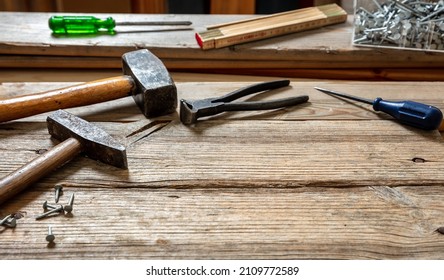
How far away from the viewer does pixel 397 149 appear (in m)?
0.77

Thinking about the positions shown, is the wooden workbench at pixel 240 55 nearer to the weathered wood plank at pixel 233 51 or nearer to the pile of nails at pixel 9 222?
the weathered wood plank at pixel 233 51

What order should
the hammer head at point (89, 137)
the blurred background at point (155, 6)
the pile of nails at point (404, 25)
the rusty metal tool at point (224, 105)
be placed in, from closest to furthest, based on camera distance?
the hammer head at point (89, 137) → the rusty metal tool at point (224, 105) → the pile of nails at point (404, 25) → the blurred background at point (155, 6)

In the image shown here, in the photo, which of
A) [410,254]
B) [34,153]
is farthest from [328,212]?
[34,153]

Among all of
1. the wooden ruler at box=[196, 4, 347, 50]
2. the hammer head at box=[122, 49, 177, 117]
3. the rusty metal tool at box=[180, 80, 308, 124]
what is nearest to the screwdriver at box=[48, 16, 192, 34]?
the wooden ruler at box=[196, 4, 347, 50]

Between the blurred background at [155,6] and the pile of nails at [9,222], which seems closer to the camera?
the pile of nails at [9,222]

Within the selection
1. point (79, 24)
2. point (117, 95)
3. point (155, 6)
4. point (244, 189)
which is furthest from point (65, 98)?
point (155, 6)

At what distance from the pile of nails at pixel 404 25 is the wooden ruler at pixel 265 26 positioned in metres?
0.11

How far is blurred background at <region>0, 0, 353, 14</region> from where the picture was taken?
1698mm

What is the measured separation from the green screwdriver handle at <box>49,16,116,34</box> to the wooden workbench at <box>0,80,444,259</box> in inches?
16.5

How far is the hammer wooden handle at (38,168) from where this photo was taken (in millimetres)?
645

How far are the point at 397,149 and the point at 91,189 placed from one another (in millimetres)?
443

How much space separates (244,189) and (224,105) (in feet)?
0.66

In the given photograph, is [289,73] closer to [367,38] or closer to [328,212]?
[367,38]

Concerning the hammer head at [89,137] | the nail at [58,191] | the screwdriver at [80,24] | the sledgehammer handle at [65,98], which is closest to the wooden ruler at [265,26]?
the screwdriver at [80,24]
